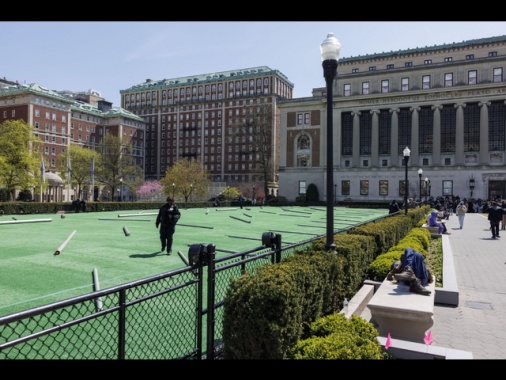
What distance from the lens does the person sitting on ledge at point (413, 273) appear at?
7055 mm

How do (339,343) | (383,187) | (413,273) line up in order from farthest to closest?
(383,187)
(413,273)
(339,343)

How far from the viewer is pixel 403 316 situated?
6145 mm

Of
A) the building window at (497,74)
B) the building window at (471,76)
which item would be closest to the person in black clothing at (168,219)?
the building window at (471,76)

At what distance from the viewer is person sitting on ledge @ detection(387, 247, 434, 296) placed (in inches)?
278

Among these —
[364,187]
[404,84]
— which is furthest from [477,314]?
[404,84]

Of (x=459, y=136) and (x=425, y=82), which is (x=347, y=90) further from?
(x=459, y=136)

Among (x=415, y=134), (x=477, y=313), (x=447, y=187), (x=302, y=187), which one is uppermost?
(x=415, y=134)

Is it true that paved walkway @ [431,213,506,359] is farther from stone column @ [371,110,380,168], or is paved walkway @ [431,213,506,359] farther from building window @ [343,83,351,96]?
building window @ [343,83,351,96]

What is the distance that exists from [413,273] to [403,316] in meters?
1.41

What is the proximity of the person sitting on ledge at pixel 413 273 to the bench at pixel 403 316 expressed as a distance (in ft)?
1.22

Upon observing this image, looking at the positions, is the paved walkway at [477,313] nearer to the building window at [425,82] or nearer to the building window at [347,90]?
the building window at [425,82]

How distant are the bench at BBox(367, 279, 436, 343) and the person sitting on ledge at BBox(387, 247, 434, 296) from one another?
37 centimetres

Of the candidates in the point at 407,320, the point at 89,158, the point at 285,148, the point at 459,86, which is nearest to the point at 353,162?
the point at 285,148

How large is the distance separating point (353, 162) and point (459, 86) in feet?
70.0
